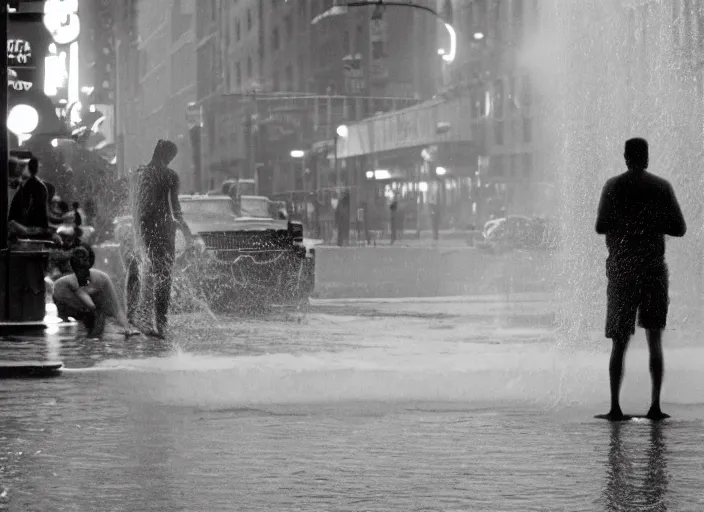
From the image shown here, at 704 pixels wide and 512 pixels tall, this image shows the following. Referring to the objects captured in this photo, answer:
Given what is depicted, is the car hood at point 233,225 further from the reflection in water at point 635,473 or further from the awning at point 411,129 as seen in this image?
the awning at point 411,129

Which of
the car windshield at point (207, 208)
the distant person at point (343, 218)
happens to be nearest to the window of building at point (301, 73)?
the distant person at point (343, 218)

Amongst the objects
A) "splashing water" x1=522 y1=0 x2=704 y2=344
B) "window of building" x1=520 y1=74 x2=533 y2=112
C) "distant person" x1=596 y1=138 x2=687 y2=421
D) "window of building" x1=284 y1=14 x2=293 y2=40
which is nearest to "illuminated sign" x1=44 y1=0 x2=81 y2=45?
"splashing water" x1=522 y1=0 x2=704 y2=344

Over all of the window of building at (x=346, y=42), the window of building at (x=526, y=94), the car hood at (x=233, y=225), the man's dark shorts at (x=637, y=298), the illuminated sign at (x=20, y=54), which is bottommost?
the man's dark shorts at (x=637, y=298)

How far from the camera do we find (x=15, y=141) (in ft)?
94.3

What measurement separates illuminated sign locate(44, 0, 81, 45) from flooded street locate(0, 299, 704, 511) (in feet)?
85.7

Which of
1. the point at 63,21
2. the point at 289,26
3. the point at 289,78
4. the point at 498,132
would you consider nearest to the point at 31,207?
the point at 63,21

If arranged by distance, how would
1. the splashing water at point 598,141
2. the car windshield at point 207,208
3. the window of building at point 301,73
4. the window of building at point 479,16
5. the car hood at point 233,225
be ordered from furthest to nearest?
the window of building at point 301,73 → the window of building at point 479,16 → the car windshield at point 207,208 → the car hood at point 233,225 → the splashing water at point 598,141

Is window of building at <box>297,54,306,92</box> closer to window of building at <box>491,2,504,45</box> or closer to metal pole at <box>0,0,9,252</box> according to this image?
window of building at <box>491,2,504,45</box>

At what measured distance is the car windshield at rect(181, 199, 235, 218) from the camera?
26.2m

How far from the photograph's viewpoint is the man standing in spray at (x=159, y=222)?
1580cm

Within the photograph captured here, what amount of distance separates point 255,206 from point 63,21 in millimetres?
10177

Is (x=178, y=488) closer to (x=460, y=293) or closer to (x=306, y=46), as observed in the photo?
(x=460, y=293)

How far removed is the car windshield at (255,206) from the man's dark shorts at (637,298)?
23565mm

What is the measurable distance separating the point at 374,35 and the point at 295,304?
207ft
